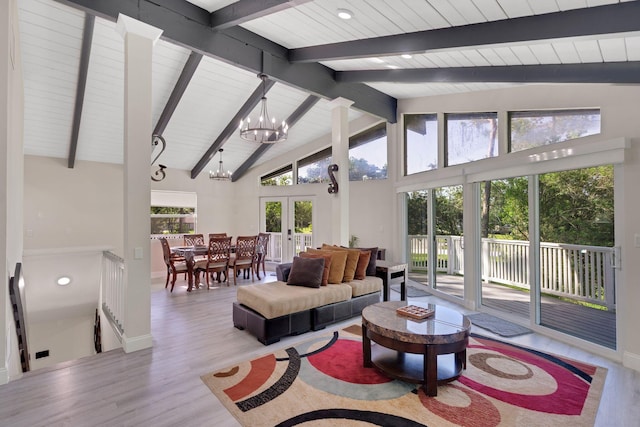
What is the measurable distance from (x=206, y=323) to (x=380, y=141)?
511 cm

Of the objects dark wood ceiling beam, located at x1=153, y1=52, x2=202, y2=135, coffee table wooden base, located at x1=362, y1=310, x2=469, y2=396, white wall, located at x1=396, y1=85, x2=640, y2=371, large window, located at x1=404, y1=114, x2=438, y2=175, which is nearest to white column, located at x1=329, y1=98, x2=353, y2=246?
large window, located at x1=404, y1=114, x2=438, y2=175

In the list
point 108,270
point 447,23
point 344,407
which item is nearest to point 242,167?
point 108,270

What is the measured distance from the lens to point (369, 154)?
7.36 metres

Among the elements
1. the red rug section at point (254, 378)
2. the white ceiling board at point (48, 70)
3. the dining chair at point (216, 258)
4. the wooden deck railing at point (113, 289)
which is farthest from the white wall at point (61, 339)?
the red rug section at point (254, 378)

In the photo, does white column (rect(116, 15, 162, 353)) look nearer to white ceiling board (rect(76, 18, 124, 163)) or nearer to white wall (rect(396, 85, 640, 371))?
white ceiling board (rect(76, 18, 124, 163))

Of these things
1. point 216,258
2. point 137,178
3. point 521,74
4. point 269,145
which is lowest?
point 216,258

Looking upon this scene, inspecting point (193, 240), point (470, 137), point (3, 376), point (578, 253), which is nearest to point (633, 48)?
point (578, 253)

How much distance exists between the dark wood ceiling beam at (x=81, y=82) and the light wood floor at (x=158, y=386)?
3679 mm

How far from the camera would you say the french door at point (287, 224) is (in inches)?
332

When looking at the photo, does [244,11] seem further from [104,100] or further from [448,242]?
[448,242]

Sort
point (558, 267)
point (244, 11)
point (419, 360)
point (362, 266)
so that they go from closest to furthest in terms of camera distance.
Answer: point (419, 360)
point (244, 11)
point (558, 267)
point (362, 266)

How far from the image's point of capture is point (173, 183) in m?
8.36

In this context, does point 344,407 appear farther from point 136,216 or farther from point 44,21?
point 44,21

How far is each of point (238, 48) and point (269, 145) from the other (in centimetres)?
402
